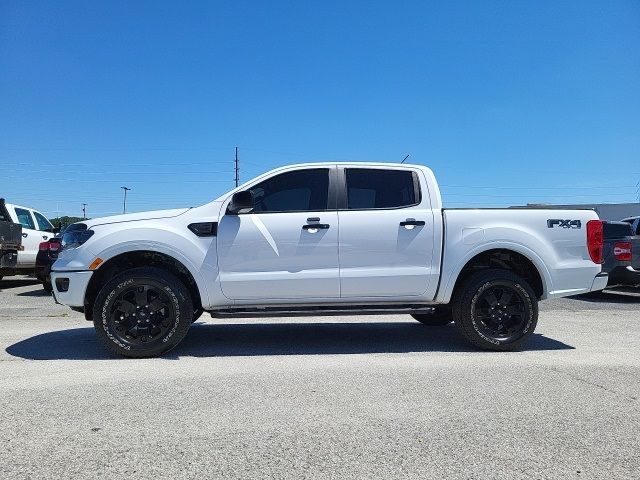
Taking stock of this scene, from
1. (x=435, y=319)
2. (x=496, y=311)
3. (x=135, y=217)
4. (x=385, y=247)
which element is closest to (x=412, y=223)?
(x=385, y=247)

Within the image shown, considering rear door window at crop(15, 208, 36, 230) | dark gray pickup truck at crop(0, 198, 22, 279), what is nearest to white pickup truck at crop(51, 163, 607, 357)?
dark gray pickup truck at crop(0, 198, 22, 279)

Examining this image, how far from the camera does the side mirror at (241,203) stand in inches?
191

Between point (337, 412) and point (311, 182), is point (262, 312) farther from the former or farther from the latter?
point (337, 412)

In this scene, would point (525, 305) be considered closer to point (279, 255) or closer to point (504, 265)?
point (504, 265)

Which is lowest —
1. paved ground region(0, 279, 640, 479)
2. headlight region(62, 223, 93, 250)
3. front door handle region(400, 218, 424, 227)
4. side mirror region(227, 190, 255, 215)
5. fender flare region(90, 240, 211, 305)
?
paved ground region(0, 279, 640, 479)

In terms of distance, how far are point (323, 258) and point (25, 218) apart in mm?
10387

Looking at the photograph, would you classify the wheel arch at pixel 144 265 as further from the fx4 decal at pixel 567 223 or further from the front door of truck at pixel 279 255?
the fx4 decal at pixel 567 223

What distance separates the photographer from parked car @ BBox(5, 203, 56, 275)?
37.8 ft

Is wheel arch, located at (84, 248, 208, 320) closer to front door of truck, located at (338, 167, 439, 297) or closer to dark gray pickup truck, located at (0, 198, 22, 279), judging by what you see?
front door of truck, located at (338, 167, 439, 297)

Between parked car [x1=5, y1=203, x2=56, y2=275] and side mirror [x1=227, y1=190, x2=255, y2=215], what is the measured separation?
897 cm

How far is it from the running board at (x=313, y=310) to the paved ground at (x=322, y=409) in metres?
0.44

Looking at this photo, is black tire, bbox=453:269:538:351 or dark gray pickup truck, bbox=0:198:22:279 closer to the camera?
black tire, bbox=453:269:538:351

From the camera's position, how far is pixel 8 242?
35.6ft

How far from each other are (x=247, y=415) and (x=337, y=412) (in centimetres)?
61
